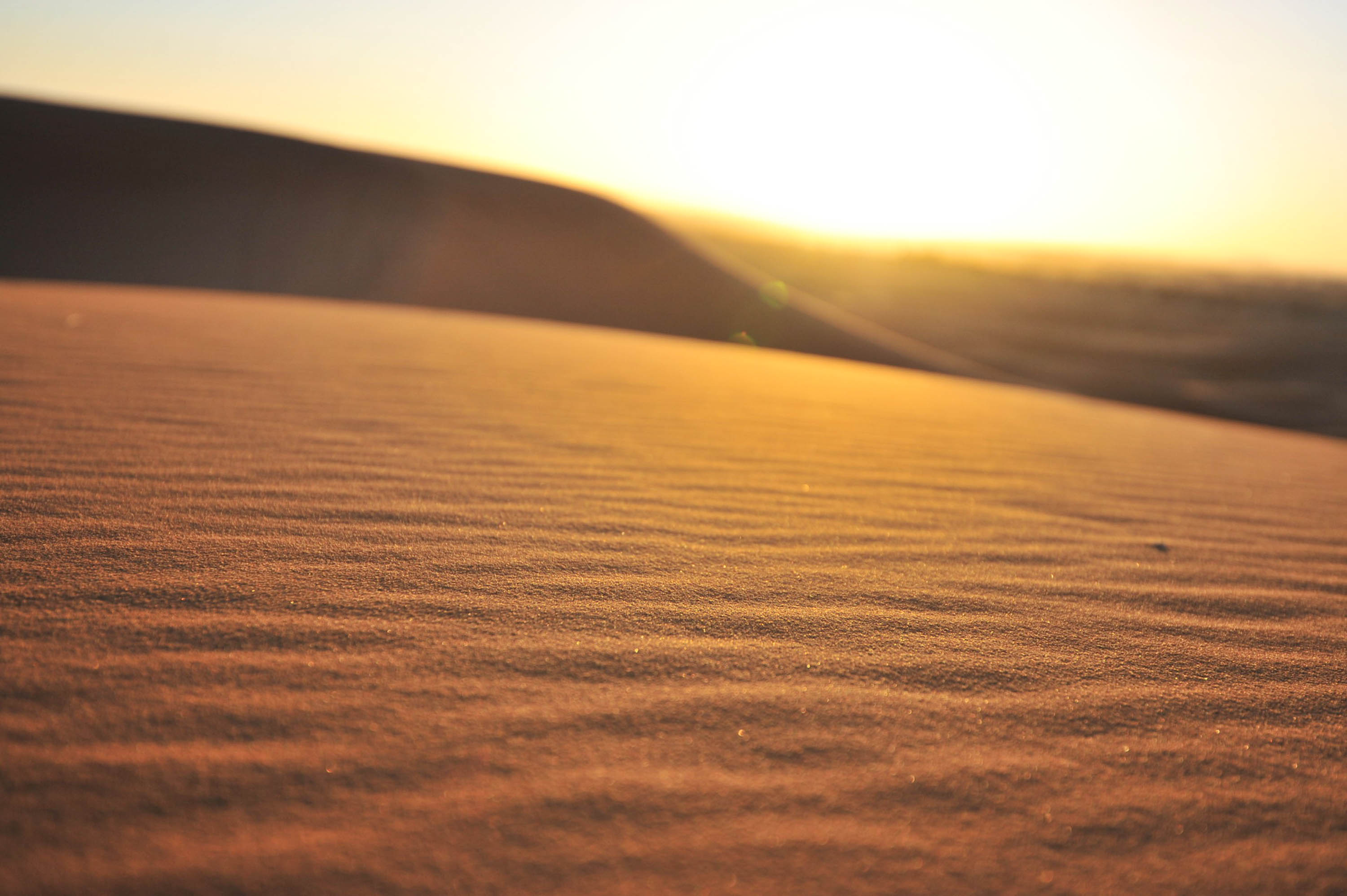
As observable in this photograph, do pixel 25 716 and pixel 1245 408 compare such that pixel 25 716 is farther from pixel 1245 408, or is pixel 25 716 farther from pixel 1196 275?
pixel 1196 275

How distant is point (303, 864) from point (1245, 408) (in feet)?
69.2

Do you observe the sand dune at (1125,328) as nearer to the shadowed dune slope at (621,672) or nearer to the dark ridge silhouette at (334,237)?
the dark ridge silhouette at (334,237)

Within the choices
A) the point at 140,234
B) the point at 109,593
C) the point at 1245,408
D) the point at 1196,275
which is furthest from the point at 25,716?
the point at 1196,275

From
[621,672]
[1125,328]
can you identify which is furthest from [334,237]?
[1125,328]

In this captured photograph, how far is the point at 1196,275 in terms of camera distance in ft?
234

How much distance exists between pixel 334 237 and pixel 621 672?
65.1 feet

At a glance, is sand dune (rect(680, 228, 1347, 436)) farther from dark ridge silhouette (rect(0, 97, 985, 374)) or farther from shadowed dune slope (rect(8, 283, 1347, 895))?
shadowed dune slope (rect(8, 283, 1347, 895))

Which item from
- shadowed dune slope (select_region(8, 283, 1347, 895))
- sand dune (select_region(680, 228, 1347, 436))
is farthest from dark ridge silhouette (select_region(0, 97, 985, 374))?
shadowed dune slope (select_region(8, 283, 1347, 895))

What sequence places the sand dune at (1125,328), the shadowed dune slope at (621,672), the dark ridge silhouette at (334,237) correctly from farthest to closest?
the sand dune at (1125,328), the dark ridge silhouette at (334,237), the shadowed dune slope at (621,672)

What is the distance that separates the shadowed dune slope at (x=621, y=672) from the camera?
1060mm

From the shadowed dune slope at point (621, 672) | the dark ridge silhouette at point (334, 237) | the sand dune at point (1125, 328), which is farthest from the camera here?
the sand dune at point (1125, 328)

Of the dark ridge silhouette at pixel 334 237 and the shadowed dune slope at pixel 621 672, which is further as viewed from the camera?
the dark ridge silhouette at pixel 334 237

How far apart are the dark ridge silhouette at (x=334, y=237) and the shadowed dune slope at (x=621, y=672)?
13728mm

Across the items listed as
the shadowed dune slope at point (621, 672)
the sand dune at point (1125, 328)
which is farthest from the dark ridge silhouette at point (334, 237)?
the shadowed dune slope at point (621, 672)
